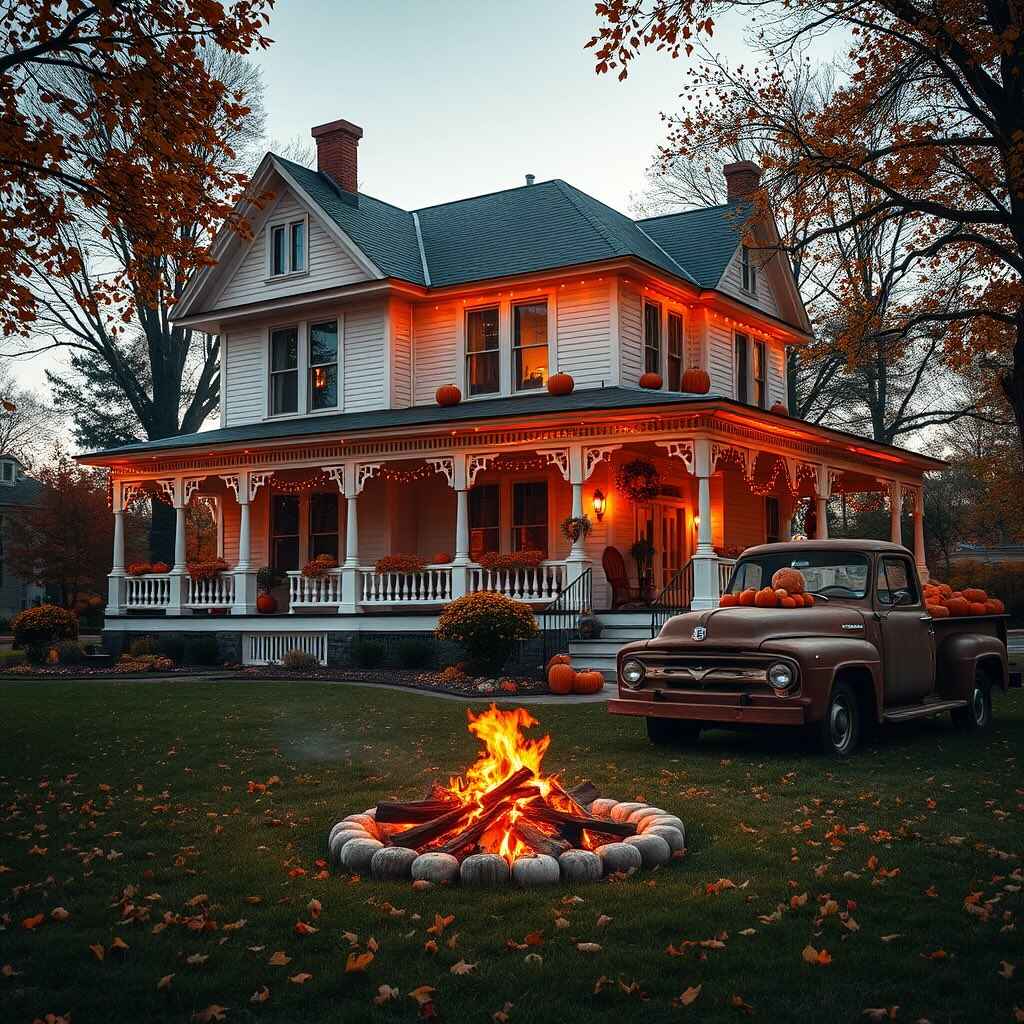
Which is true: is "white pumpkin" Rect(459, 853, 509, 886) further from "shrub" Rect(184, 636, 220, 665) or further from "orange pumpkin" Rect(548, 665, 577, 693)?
"shrub" Rect(184, 636, 220, 665)

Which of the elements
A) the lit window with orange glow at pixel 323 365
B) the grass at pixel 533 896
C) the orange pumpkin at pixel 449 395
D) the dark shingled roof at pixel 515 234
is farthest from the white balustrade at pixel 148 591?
the grass at pixel 533 896

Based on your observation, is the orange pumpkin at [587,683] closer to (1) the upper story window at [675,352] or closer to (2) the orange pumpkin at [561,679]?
(2) the orange pumpkin at [561,679]

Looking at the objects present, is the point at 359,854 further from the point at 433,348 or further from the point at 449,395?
the point at 433,348

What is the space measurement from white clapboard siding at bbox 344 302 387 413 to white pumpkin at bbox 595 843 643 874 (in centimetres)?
1926

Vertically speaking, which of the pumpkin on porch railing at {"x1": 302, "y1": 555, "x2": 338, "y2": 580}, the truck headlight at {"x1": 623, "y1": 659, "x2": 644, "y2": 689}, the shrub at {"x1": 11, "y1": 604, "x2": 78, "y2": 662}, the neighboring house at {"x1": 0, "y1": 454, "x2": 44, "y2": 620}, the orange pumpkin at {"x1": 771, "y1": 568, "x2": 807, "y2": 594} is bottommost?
the truck headlight at {"x1": 623, "y1": 659, "x2": 644, "y2": 689}

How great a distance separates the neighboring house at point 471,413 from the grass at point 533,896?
10523 millimetres

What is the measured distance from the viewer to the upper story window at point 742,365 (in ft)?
86.2

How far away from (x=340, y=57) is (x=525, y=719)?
36.6 feet

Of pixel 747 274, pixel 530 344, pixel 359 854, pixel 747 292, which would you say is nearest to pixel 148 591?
pixel 530 344

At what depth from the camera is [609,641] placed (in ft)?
63.5

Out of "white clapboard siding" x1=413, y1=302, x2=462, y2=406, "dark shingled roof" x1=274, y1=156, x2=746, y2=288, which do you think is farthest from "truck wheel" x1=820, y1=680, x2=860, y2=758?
"white clapboard siding" x1=413, y1=302, x2=462, y2=406

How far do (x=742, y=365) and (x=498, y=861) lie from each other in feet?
72.1

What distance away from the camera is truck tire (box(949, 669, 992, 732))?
11.8 meters

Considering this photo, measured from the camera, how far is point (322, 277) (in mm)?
25344
